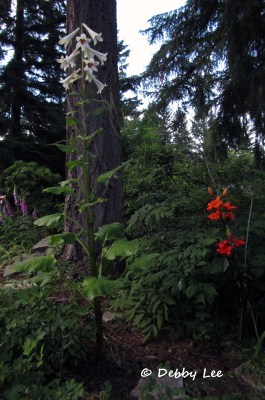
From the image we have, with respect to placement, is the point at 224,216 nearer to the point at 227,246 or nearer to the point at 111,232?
the point at 227,246

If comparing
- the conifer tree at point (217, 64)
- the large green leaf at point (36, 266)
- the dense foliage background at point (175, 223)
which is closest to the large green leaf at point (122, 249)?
the dense foliage background at point (175, 223)

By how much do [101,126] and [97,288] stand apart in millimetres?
2281

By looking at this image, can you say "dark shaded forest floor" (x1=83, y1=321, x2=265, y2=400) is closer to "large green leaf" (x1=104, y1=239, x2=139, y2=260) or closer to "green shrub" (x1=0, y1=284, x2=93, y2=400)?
"green shrub" (x1=0, y1=284, x2=93, y2=400)

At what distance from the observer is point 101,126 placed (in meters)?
3.65

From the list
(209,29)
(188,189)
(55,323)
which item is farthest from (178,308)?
(209,29)

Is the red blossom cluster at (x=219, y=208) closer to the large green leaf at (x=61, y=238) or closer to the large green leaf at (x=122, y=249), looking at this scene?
the large green leaf at (x=122, y=249)

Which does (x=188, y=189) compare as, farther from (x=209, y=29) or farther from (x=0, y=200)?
(x=0, y=200)

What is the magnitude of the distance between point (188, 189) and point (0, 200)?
11.1 ft

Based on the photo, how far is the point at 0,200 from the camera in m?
5.96

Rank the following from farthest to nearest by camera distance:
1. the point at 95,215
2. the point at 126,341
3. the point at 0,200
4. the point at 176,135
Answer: the point at 0,200, the point at 176,135, the point at 95,215, the point at 126,341

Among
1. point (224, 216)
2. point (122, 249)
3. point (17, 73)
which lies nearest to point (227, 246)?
point (224, 216)

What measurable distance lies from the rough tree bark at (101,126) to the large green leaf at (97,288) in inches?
69.0

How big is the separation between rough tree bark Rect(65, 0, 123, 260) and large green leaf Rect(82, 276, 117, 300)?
1.75m

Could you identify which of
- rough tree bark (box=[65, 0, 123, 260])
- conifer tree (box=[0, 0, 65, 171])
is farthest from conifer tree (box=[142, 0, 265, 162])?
conifer tree (box=[0, 0, 65, 171])
